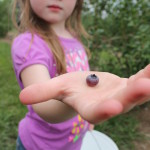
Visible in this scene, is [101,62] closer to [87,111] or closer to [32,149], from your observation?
[32,149]

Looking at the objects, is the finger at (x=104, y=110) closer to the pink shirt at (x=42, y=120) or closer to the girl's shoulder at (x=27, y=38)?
the pink shirt at (x=42, y=120)

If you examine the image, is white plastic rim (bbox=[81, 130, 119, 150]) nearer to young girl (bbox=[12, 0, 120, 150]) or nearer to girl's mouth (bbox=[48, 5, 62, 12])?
young girl (bbox=[12, 0, 120, 150])

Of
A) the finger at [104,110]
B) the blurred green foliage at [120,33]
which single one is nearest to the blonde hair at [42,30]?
the finger at [104,110]

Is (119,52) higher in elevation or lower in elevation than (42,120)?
lower

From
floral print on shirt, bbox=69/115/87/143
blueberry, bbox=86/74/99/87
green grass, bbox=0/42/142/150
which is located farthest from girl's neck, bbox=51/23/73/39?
green grass, bbox=0/42/142/150

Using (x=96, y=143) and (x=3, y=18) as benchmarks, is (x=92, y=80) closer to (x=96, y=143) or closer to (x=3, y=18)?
(x=96, y=143)

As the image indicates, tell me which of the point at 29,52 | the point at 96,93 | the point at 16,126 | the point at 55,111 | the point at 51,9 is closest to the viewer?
the point at 96,93

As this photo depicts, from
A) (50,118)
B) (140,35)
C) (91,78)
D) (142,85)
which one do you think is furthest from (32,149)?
(140,35)

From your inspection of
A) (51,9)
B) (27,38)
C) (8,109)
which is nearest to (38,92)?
(27,38)
